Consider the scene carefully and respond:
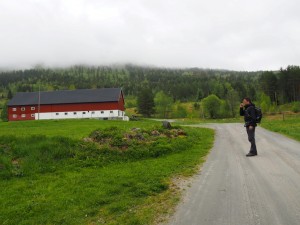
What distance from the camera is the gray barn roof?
8203 cm

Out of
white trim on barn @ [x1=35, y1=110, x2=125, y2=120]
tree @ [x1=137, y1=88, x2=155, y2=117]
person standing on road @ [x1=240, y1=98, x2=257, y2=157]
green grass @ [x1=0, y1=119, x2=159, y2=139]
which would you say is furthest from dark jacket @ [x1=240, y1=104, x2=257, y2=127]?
tree @ [x1=137, y1=88, x2=155, y2=117]

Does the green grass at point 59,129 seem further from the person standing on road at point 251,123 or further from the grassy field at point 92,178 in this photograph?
the person standing on road at point 251,123

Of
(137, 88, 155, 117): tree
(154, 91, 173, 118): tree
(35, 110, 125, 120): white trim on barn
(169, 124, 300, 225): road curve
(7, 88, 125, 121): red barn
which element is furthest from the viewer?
(154, 91, 173, 118): tree

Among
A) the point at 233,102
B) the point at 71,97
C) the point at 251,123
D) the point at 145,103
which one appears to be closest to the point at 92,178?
the point at 251,123

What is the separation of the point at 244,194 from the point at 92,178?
5.43 metres

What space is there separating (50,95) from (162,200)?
84047mm

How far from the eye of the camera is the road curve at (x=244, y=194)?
21.5 ft

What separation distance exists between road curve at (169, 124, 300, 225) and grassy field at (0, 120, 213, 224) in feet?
2.13

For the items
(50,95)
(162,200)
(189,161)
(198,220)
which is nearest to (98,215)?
(162,200)

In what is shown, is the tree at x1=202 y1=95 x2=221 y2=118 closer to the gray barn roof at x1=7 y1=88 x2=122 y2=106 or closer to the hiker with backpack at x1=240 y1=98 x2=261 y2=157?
the gray barn roof at x1=7 y1=88 x2=122 y2=106

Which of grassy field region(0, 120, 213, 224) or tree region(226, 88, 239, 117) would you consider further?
tree region(226, 88, 239, 117)

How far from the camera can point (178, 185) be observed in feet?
31.6

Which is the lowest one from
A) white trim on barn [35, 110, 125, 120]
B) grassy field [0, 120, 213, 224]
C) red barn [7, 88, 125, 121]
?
grassy field [0, 120, 213, 224]

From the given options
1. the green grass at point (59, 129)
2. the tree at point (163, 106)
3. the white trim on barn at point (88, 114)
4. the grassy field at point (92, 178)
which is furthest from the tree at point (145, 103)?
the grassy field at point (92, 178)
